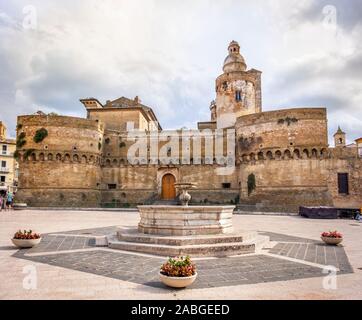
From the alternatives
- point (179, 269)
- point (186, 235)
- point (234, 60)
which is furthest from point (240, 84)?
point (179, 269)

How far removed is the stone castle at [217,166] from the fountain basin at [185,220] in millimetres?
18347

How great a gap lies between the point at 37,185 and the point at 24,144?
14.2 feet

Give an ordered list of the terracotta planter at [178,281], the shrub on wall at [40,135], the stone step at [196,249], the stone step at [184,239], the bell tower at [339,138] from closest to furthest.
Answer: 1. the terracotta planter at [178,281]
2. the stone step at [196,249]
3. the stone step at [184,239]
4. the shrub on wall at [40,135]
5. the bell tower at [339,138]

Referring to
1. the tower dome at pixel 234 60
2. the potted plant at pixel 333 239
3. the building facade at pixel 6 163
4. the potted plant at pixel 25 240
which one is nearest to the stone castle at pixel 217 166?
the tower dome at pixel 234 60

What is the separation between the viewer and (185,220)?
827 cm

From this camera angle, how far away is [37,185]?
28359 mm

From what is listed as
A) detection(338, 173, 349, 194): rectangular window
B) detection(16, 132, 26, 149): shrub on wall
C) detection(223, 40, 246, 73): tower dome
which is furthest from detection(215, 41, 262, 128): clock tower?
detection(16, 132, 26, 149): shrub on wall

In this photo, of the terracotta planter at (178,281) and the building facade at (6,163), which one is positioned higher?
the building facade at (6,163)

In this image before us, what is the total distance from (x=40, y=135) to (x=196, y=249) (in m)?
26.2

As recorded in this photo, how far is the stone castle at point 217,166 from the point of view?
2497 cm

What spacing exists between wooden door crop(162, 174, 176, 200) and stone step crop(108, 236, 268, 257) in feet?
73.9

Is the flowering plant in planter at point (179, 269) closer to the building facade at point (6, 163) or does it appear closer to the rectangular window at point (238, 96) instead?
the rectangular window at point (238, 96)

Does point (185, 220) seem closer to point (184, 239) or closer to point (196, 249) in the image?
point (184, 239)
